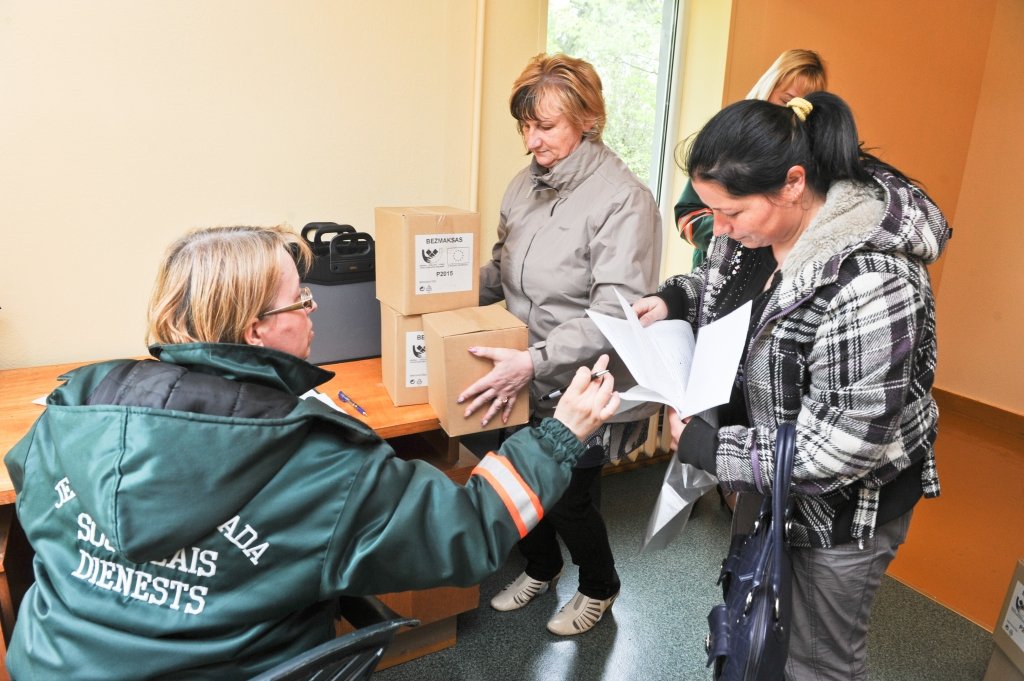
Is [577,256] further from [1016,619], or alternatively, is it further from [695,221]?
[1016,619]

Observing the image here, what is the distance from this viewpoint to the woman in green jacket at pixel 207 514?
0.83m

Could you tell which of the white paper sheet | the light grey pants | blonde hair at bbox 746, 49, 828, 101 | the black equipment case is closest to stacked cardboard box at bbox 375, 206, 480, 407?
the black equipment case

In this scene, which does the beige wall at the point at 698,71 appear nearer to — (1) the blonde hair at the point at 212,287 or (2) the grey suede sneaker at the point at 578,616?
(2) the grey suede sneaker at the point at 578,616

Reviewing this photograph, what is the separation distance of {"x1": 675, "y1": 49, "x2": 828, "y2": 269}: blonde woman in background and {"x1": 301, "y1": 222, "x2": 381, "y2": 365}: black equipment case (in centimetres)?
98

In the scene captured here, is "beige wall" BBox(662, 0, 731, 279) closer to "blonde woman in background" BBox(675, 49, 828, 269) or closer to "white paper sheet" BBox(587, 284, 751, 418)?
"blonde woman in background" BBox(675, 49, 828, 269)

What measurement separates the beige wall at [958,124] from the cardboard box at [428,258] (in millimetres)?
1888

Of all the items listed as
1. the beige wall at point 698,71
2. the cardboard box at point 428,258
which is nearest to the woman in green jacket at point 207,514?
the cardboard box at point 428,258

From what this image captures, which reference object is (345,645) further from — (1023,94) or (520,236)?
(1023,94)

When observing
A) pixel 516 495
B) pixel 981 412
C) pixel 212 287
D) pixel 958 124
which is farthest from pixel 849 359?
pixel 981 412

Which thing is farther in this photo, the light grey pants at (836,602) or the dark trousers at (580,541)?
the dark trousers at (580,541)

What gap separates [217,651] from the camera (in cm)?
89

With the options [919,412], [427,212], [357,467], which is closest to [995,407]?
[919,412]

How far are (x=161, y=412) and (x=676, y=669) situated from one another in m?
1.68

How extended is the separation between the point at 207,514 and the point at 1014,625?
1.96 metres
